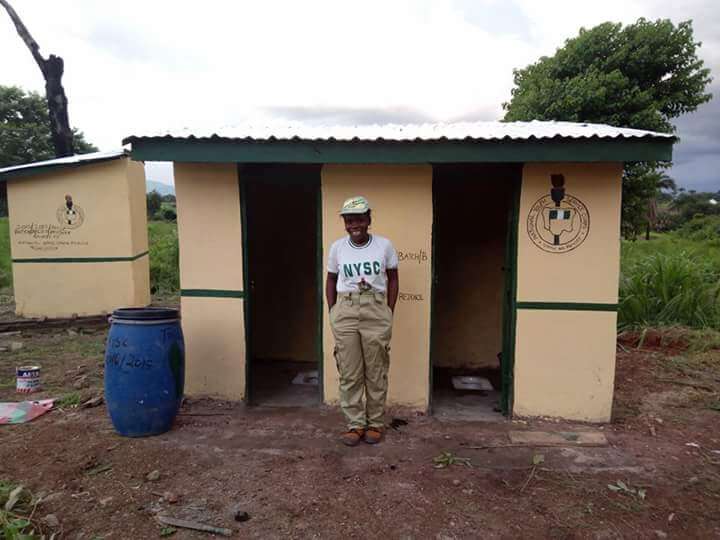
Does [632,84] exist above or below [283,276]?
above

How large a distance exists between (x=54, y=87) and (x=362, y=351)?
12185mm

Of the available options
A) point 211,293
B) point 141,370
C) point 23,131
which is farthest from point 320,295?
point 23,131

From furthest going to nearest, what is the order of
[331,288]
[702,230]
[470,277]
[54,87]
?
[702,230]
[54,87]
[470,277]
[331,288]

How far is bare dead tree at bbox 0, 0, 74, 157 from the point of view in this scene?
1227cm

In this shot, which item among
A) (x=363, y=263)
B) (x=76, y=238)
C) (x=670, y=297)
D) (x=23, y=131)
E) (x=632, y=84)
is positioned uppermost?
(x=23, y=131)

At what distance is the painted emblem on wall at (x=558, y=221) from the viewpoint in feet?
15.0

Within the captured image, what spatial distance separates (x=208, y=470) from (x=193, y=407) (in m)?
1.31

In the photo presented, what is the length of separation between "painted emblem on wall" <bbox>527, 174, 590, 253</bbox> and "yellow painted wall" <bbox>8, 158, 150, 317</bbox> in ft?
23.0

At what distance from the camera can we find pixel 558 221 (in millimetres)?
4582

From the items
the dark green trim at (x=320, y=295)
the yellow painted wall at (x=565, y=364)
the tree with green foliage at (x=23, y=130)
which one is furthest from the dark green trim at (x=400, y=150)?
the tree with green foliage at (x=23, y=130)

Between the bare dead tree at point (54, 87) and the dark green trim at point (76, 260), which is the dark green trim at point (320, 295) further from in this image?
the bare dead tree at point (54, 87)

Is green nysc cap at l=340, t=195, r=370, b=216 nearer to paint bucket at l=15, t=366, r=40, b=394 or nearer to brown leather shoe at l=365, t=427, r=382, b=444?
brown leather shoe at l=365, t=427, r=382, b=444

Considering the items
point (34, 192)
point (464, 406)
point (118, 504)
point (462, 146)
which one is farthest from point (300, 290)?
point (34, 192)

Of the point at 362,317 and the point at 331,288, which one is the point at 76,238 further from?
the point at 362,317
